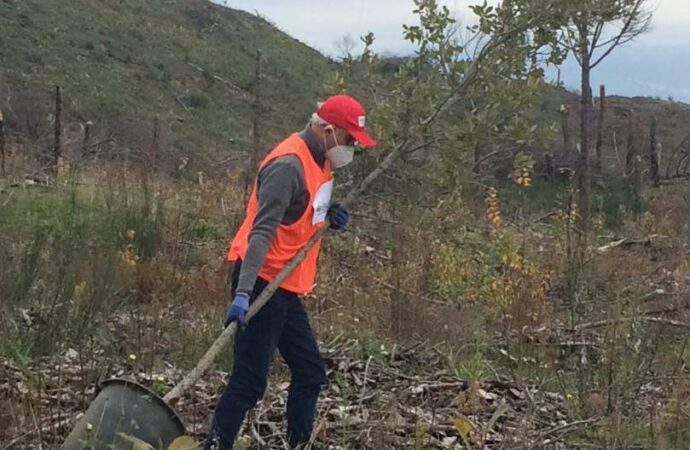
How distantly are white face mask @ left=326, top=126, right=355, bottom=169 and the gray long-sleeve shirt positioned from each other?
0.20 metres

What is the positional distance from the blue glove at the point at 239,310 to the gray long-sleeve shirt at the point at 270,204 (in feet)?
0.09

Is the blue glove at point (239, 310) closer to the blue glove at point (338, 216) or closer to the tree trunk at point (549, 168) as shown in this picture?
the blue glove at point (338, 216)

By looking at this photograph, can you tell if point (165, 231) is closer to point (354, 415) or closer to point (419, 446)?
point (354, 415)

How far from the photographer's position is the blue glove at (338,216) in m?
4.23

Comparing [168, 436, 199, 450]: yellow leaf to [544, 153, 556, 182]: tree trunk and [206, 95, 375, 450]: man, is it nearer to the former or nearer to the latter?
[206, 95, 375, 450]: man

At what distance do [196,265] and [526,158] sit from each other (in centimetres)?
389

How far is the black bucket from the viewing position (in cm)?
363

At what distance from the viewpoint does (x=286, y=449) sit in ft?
13.2

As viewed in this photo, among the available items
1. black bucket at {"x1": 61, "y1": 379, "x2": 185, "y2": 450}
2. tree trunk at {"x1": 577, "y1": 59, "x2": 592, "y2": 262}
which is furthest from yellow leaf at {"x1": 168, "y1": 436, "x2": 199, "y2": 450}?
tree trunk at {"x1": 577, "y1": 59, "x2": 592, "y2": 262}

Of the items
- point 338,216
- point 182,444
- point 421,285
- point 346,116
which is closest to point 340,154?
point 346,116

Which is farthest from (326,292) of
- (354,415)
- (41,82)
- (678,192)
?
(41,82)

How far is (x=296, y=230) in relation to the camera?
402cm

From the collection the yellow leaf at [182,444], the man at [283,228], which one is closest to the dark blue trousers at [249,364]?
the man at [283,228]

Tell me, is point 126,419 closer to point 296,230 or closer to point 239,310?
point 239,310
